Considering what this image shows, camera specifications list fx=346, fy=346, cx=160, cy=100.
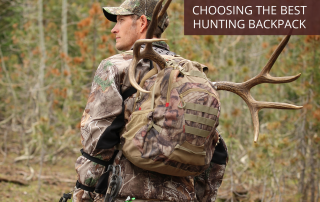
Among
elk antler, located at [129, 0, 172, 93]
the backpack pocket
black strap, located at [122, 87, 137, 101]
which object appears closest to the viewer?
the backpack pocket

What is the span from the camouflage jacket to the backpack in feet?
0.43

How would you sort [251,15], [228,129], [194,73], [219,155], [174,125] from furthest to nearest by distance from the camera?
[228,129], [251,15], [219,155], [194,73], [174,125]

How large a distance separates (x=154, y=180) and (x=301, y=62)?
18.2 ft

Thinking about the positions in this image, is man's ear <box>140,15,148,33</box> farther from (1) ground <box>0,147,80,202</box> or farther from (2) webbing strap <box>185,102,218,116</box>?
(1) ground <box>0,147,80,202</box>

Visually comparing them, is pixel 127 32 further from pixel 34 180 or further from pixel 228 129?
pixel 34 180

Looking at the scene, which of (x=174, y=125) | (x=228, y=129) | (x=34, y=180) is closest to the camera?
(x=174, y=125)

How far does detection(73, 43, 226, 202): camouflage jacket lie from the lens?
7.05 feet

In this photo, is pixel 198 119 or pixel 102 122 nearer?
pixel 198 119

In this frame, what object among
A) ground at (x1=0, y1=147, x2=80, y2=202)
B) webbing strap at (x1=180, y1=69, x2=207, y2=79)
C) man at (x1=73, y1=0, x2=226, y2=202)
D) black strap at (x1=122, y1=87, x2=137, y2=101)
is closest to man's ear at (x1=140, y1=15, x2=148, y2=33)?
man at (x1=73, y1=0, x2=226, y2=202)

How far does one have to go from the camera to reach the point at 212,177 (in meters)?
2.66

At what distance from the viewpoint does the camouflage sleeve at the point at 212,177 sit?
2646mm

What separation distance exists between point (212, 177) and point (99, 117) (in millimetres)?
1046

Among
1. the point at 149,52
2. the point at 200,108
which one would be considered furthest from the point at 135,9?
the point at 200,108

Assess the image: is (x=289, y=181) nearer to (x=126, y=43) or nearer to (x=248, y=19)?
(x=248, y=19)
